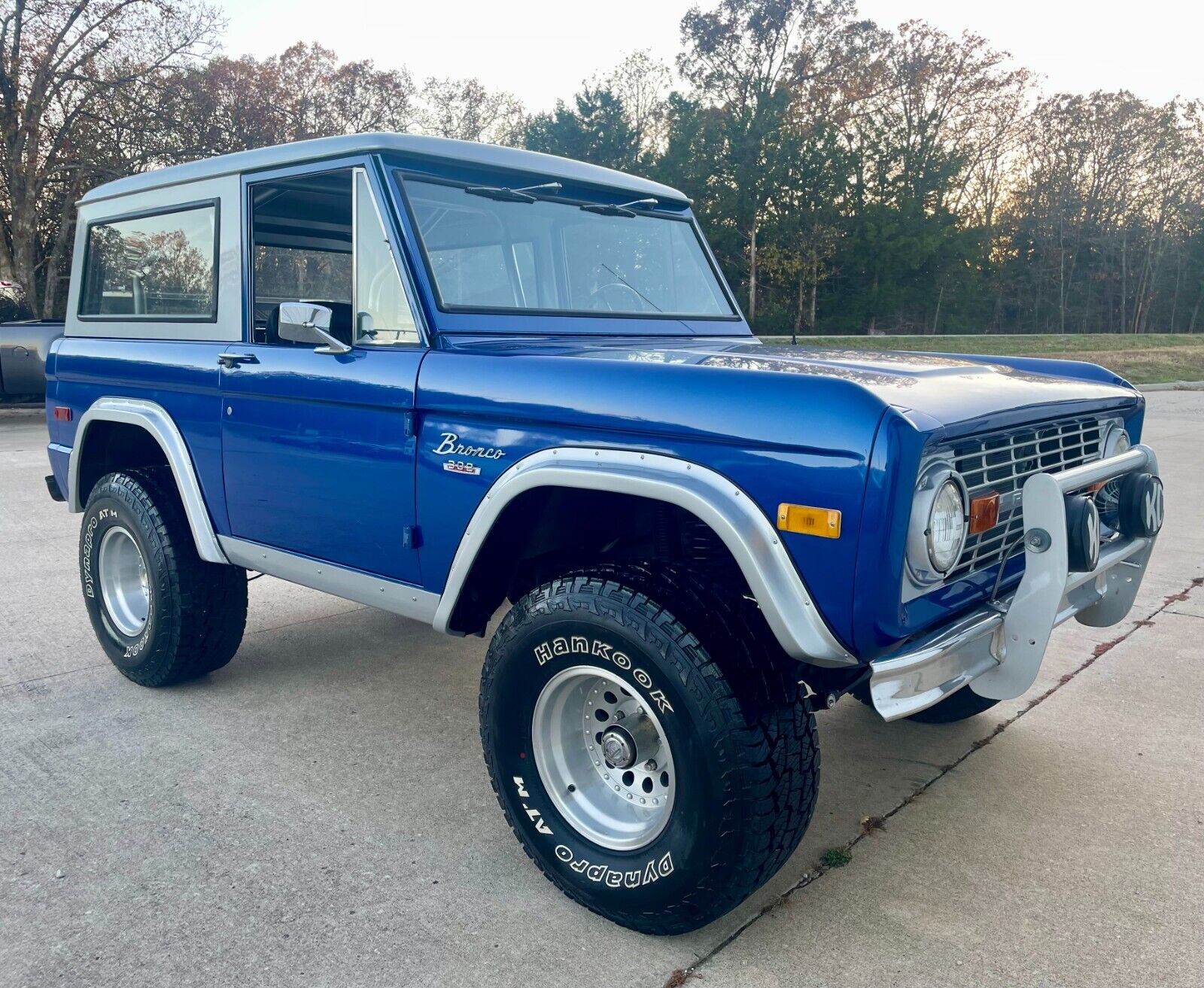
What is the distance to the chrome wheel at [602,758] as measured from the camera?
258 centimetres

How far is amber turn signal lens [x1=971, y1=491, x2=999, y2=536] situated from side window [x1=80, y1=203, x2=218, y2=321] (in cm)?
278

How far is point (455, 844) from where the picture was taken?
9.70 ft

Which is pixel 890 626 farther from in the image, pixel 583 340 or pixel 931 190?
pixel 931 190

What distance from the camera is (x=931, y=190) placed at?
4178 centimetres

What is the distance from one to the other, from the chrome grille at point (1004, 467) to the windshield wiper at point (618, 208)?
1812mm

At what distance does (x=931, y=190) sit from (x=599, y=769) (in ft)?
143

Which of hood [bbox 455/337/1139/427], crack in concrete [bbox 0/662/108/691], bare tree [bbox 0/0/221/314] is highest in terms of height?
bare tree [bbox 0/0/221/314]

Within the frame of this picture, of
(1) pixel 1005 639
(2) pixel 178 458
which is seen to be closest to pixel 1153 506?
(1) pixel 1005 639

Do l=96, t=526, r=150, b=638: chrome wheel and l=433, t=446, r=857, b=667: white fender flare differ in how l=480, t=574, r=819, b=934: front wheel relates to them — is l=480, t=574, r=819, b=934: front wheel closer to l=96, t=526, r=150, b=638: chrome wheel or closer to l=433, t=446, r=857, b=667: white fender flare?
l=433, t=446, r=857, b=667: white fender flare

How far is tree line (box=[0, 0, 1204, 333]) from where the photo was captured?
36688mm

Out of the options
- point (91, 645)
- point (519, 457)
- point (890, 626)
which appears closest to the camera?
point (890, 626)

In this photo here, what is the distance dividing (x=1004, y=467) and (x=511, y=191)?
1850mm

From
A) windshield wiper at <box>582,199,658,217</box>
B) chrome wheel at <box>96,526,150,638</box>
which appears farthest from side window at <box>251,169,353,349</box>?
chrome wheel at <box>96,526,150,638</box>

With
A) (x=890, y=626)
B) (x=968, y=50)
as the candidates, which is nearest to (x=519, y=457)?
(x=890, y=626)
